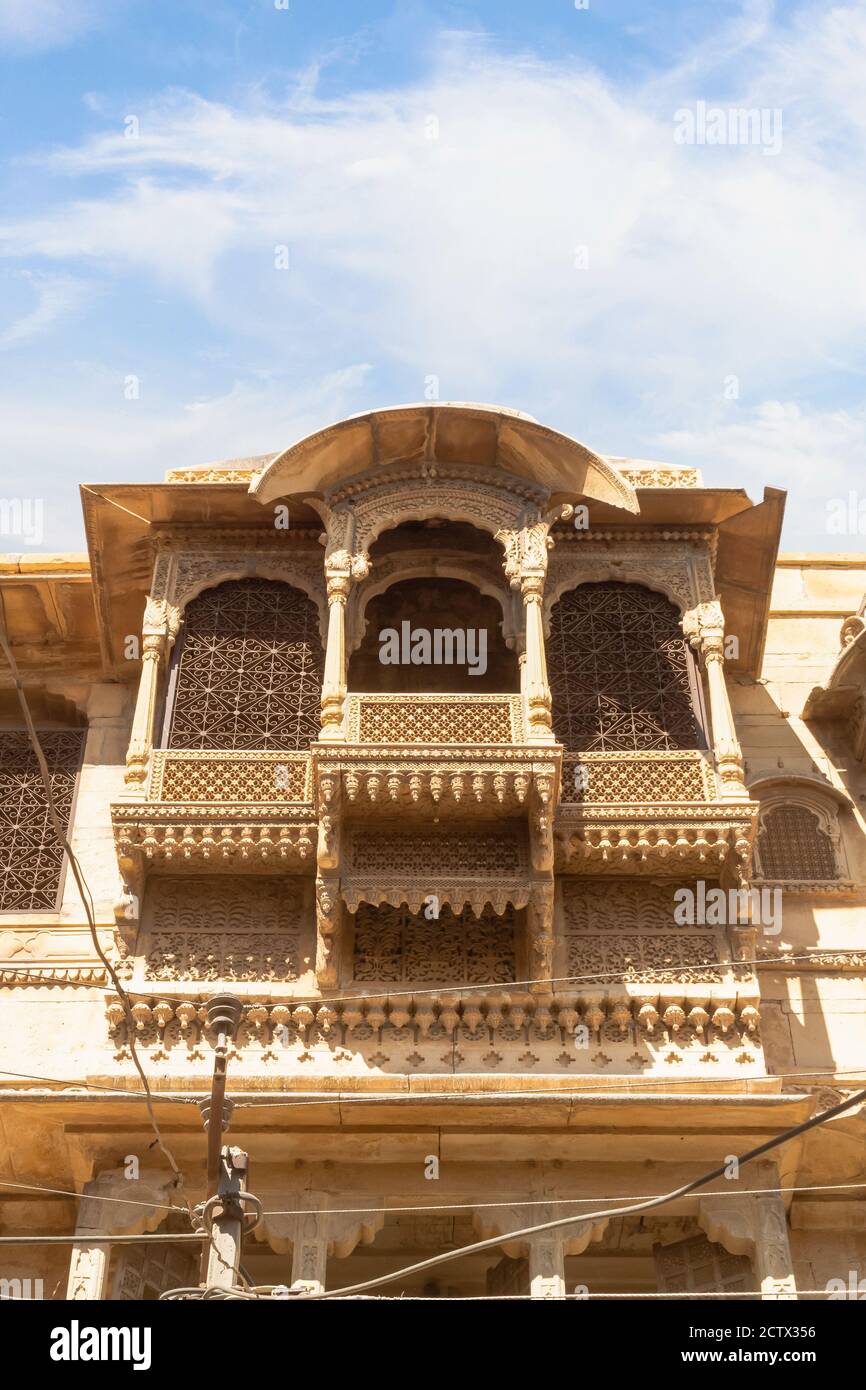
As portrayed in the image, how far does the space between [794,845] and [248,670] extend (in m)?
4.03

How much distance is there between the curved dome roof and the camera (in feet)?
42.1

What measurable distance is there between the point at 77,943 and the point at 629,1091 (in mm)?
3913

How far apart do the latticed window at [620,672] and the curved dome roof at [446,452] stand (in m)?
0.78

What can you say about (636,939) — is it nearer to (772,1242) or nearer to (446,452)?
(772,1242)

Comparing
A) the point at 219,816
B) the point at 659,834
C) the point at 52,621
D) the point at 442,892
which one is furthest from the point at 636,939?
the point at 52,621

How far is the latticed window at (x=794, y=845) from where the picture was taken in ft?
43.0

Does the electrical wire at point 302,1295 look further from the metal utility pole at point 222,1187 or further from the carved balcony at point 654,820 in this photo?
the carved balcony at point 654,820

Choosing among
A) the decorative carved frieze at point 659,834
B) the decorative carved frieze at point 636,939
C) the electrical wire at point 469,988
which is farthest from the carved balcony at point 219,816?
the decorative carved frieze at point 636,939

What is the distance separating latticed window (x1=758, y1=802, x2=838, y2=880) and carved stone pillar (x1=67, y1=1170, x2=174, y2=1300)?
477cm

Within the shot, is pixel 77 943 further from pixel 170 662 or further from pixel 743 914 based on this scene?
pixel 743 914

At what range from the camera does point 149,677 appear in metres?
12.6

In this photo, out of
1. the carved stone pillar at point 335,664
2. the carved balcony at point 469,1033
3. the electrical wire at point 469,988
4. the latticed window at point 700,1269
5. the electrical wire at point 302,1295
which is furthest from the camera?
the carved stone pillar at point 335,664

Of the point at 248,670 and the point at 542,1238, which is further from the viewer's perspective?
the point at 248,670

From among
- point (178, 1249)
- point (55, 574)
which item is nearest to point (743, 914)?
point (178, 1249)
